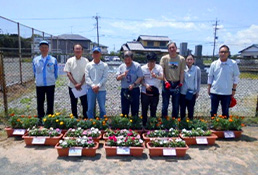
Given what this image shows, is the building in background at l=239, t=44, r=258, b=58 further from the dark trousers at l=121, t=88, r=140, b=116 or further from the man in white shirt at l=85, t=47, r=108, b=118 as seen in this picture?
the man in white shirt at l=85, t=47, r=108, b=118

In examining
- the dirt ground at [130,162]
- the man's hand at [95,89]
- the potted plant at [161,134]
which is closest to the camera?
the dirt ground at [130,162]

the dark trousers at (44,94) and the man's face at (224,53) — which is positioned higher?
the man's face at (224,53)

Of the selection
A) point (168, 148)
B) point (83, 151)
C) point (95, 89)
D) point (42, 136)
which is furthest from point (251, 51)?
point (42, 136)

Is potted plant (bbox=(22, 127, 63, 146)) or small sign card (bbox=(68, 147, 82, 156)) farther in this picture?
potted plant (bbox=(22, 127, 63, 146))

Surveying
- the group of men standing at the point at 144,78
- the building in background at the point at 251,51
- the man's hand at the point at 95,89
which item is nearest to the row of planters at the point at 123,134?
the group of men standing at the point at 144,78

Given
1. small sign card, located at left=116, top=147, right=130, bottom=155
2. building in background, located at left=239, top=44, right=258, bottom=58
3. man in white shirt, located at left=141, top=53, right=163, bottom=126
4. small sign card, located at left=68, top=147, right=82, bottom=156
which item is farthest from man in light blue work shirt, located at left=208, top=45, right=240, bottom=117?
building in background, located at left=239, top=44, right=258, bottom=58

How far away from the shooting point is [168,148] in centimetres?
352

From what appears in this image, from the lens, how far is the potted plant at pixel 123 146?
3482 mm

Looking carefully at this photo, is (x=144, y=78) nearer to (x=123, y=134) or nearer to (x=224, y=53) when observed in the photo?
(x=123, y=134)

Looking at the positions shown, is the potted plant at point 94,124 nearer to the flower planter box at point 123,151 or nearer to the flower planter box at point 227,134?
the flower planter box at point 123,151

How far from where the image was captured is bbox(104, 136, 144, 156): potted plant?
3.48 meters

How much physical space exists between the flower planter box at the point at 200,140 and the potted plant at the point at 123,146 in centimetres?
102

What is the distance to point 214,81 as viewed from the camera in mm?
4418

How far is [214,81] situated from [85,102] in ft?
9.54
